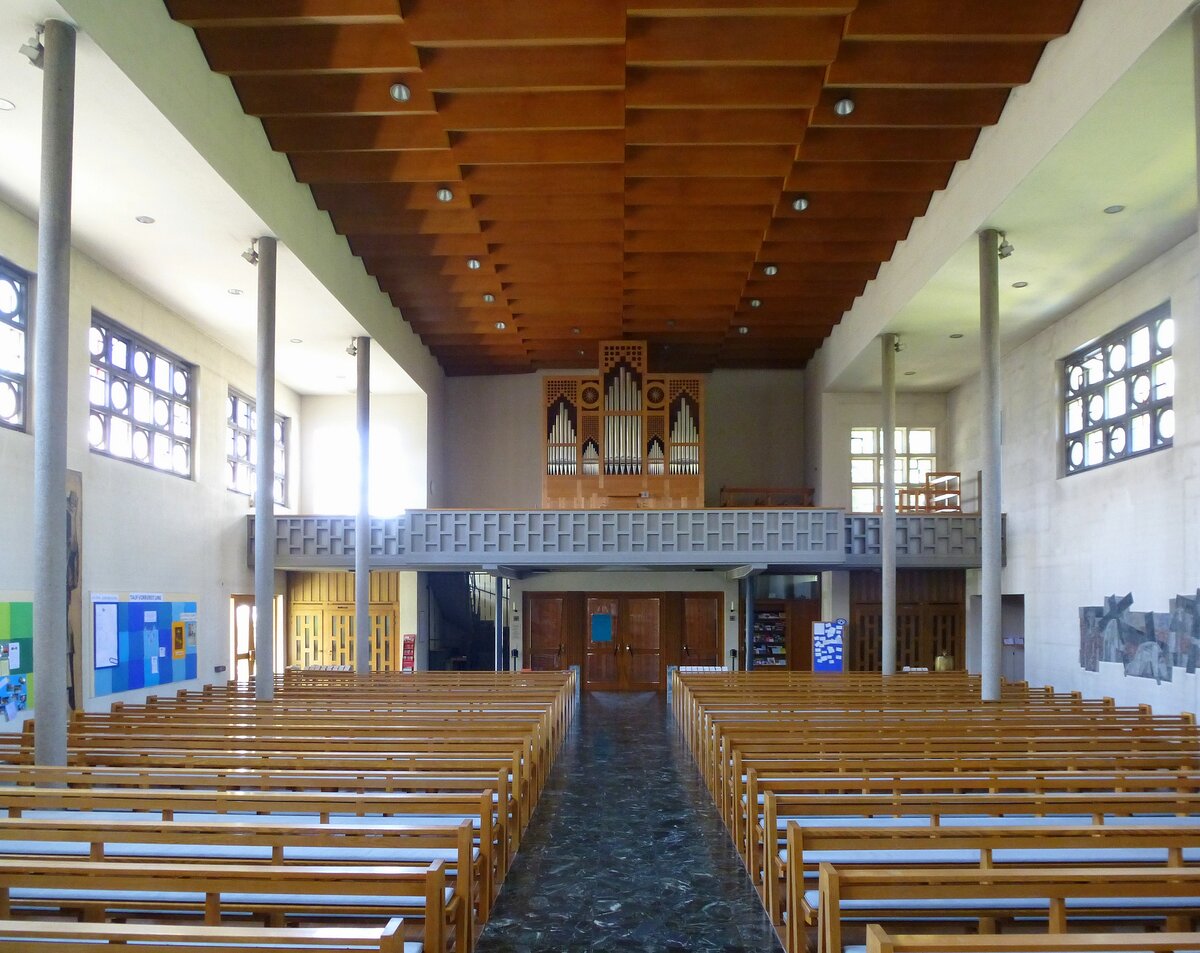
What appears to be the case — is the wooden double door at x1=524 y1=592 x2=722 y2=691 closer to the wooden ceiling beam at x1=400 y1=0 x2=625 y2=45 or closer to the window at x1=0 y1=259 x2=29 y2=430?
the window at x1=0 y1=259 x2=29 y2=430

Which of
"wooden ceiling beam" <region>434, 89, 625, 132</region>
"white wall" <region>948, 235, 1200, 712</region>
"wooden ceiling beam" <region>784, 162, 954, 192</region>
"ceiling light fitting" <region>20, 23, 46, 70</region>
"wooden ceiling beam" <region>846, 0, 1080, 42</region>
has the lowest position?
"white wall" <region>948, 235, 1200, 712</region>

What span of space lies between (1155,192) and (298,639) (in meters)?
14.2

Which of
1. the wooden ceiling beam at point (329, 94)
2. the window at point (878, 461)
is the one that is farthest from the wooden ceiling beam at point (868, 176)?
the window at point (878, 461)

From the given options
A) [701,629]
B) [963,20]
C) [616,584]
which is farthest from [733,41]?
[701,629]

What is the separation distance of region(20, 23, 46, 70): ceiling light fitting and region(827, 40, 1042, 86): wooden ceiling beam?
5932 mm

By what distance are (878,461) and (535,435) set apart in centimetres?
639

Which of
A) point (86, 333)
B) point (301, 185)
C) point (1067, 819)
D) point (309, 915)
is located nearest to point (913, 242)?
point (301, 185)

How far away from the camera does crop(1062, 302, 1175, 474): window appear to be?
1045 cm

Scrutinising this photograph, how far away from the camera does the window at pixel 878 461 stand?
55.8 feet

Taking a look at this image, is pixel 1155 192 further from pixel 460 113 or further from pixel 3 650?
pixel 3 650

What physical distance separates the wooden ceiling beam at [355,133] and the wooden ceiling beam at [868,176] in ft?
12.3

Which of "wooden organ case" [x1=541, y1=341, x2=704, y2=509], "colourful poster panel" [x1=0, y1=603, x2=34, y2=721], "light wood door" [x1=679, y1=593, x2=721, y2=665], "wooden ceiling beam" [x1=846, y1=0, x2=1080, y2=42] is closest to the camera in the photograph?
"wooden ceiling beam" [x1=846, y1=0, x2=1080, y2=42]

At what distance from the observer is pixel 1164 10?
6098 mm

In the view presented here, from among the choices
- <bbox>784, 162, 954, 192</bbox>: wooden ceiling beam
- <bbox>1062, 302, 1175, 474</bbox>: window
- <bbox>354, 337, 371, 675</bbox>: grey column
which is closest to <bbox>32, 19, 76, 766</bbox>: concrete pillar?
<bbox>784, 162, 954, 192</bbox>: wooden ceiling beam
